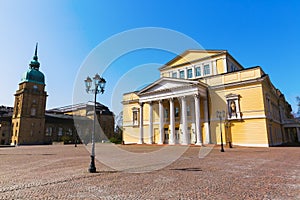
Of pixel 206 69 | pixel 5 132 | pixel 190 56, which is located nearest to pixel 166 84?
pixel 206 69

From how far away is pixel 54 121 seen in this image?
64188 mm

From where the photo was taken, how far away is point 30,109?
57125 mm

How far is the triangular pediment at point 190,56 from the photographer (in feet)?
115

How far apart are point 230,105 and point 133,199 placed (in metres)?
27.4

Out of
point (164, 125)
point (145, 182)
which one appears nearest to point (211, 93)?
point (164, 125)

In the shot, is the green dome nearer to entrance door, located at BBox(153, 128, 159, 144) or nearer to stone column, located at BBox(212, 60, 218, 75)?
entrance door, located at BBox(153, 128, 159, 144)

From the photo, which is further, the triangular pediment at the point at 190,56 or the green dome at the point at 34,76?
the green dome at the point at 34,76

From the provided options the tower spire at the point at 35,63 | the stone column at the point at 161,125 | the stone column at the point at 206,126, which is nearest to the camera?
the stone column at the point at 206,126

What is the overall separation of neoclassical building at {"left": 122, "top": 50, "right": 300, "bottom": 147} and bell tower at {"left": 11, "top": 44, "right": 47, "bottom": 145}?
33.1 meters

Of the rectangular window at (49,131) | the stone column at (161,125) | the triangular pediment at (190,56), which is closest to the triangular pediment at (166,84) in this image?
the stone column at (161,125)

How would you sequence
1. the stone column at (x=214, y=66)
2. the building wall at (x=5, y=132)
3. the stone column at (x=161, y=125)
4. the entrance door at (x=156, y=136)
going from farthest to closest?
the building wall at (x=5, y=132)
the entrance door at (x=156, y=136)
the stone column at (x=214, y=66)
the stone column at (x=161, y=125)

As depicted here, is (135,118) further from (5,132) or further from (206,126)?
(5,132)

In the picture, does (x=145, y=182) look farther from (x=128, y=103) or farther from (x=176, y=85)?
(x=128, y=103)

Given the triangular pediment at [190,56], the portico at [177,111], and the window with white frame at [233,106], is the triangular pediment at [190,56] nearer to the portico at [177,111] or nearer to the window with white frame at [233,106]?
the portico at [177,111]
